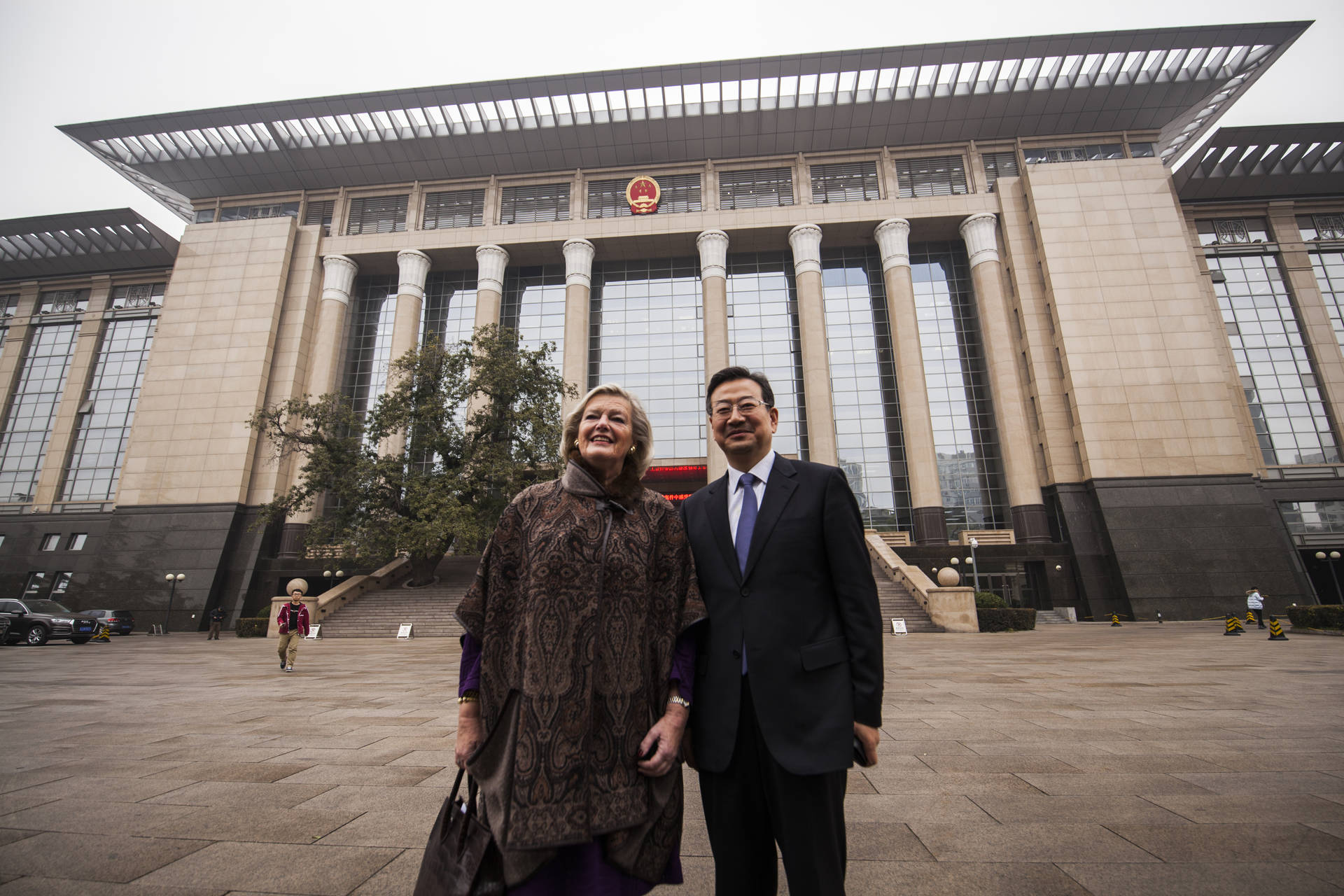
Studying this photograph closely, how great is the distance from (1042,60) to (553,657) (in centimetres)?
4513

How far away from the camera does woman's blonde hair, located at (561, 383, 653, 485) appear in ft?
8.20

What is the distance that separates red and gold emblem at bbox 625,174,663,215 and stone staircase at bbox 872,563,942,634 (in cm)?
2796

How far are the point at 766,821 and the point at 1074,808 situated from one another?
2.91 meters

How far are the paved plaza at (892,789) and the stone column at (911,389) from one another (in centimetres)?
2266

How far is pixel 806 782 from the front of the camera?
2068 mm

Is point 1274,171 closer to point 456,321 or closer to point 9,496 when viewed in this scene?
point 456,321

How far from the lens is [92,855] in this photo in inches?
125

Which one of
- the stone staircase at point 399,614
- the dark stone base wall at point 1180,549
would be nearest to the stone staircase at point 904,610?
the dark stone base wall at point 1180,549

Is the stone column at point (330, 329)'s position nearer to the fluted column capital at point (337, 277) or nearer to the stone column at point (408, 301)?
the fluted column capital at point (337, 277)

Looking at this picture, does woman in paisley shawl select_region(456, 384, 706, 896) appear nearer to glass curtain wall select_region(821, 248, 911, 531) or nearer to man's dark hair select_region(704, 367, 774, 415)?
man's dark hair select_region(704, 367, 774, 415)

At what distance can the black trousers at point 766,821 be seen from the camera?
2014mm

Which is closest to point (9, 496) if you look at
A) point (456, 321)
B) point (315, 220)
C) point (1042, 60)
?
point (315, 220)

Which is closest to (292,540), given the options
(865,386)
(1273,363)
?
(865,386)

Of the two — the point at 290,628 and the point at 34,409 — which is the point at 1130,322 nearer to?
the point at 290,628
